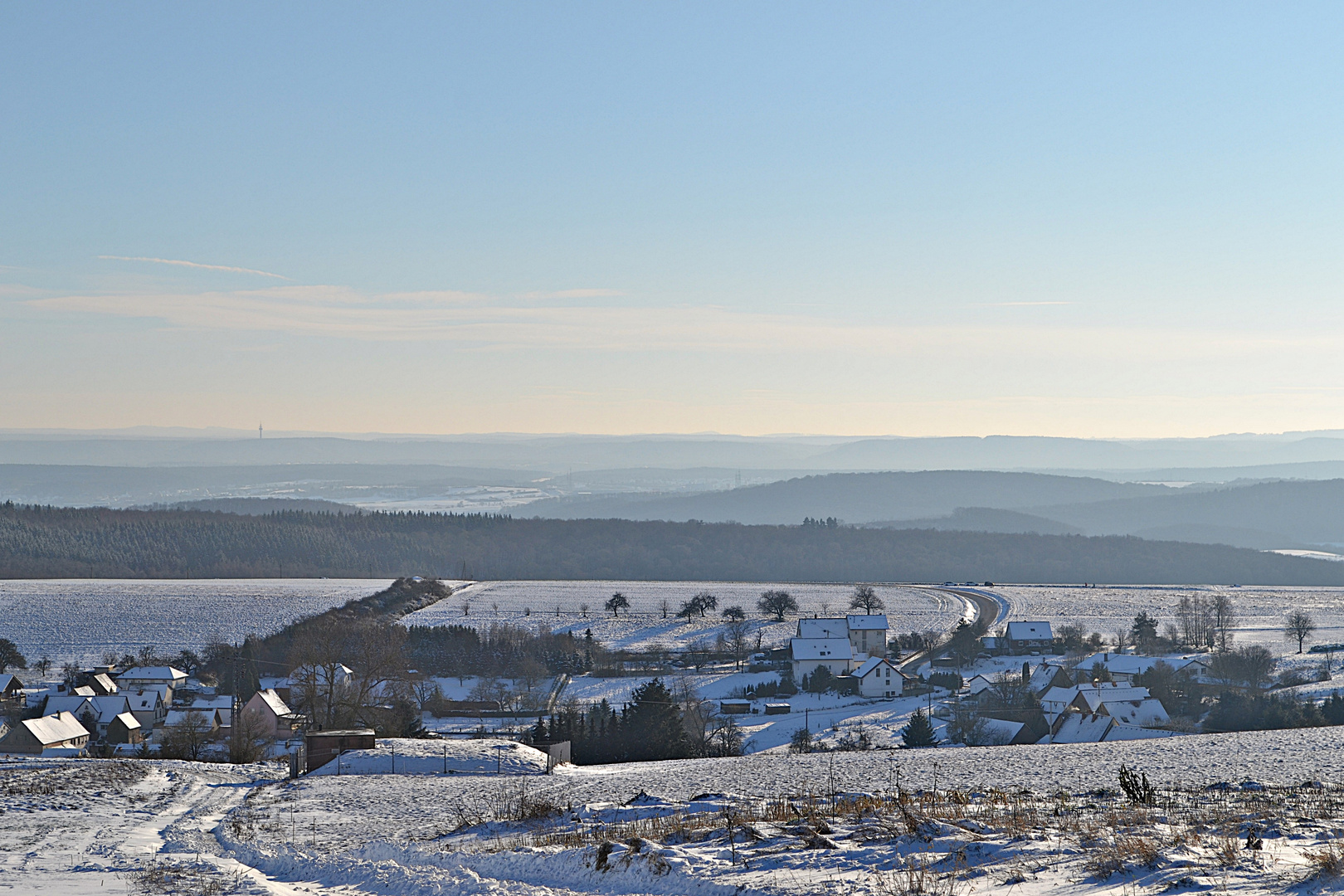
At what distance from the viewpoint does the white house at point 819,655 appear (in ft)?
193

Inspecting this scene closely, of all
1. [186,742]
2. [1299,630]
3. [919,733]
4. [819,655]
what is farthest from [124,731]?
[1299,630]

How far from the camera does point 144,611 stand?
81.0m

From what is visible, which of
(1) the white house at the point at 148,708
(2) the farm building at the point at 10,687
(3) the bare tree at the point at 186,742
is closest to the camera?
(3) the bare tree at the point at 186,742

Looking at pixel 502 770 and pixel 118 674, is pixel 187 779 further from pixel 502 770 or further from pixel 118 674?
pixel 118 674

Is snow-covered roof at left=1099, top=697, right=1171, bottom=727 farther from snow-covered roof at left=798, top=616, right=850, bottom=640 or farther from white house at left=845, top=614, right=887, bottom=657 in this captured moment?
white house at left=845, top=614, right=887, bottom=657

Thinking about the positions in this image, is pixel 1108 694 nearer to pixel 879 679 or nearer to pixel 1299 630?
pixel 879 679

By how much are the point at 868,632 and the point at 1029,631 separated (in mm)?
10077

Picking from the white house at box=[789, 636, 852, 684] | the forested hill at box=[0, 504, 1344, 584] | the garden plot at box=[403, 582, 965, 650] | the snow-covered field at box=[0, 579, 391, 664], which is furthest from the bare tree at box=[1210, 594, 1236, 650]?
the snow-covered field at box=[0, 579, 391, 664]

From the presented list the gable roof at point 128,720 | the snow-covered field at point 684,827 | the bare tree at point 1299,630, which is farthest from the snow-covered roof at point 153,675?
the bare tree at point 1299,630

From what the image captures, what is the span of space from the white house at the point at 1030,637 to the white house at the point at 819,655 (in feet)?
39.2

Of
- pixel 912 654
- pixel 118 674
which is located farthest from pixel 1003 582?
pixel 118 674

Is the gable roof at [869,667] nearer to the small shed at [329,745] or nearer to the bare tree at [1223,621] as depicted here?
the bare tree at [1223,621]

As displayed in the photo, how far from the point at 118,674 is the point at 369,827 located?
48069mm

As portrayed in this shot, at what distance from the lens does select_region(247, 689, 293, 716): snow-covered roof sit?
142ft
